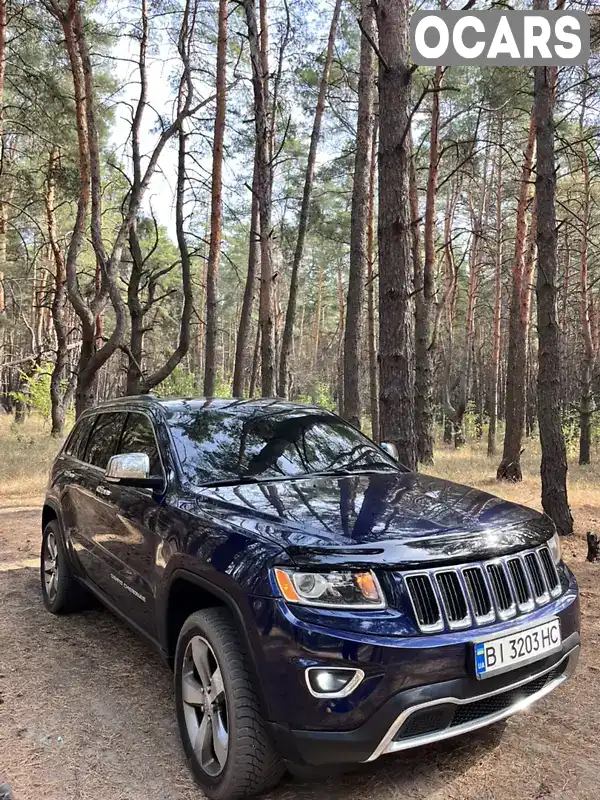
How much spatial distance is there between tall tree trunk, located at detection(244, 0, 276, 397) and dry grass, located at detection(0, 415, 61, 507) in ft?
15.4

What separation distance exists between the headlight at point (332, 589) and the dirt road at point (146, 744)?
3.14 ft

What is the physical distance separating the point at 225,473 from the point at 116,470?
1.98 ft

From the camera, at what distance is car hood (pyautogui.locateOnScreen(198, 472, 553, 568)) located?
8.34 feet

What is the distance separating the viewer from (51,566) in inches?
211

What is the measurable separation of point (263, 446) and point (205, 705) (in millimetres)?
1501

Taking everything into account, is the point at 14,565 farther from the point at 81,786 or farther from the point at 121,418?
the point at 81,786

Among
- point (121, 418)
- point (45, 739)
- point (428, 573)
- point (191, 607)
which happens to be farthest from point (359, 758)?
point (121, 418)

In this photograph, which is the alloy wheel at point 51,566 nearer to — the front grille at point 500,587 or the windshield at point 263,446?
the windshield at point 263,446

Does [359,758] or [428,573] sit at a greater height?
[428,573]

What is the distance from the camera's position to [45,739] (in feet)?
10.7

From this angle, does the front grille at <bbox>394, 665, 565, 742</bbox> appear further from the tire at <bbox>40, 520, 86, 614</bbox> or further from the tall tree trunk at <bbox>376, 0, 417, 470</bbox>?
the tall tree trunk at <bbox>376, 0, 417, 470</bbox>

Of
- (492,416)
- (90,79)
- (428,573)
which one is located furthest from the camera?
(492,416)

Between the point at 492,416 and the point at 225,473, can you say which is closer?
the point at 225,473

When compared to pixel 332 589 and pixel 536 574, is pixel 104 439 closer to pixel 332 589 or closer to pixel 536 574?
pixel 332 589
